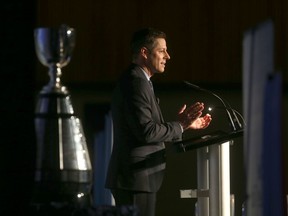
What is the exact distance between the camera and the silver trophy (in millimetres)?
1949

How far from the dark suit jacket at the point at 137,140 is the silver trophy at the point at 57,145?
121 centimetres

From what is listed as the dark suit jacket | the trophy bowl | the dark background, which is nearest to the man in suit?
the dark suit jacket

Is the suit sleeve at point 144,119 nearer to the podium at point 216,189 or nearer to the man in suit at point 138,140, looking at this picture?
the man in suit at point 138,140

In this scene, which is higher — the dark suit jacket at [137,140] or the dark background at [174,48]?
the dark background at [174,48]

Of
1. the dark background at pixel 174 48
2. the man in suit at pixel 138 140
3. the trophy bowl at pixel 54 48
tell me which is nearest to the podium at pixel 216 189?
the man in suit at pixel 138 140

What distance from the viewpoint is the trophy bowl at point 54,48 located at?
6.82ft

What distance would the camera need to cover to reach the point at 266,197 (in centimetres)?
152

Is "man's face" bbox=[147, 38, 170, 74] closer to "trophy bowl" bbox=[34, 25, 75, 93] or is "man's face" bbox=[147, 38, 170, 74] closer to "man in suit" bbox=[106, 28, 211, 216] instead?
"man in suit" bbox=[106, 28, 211, 216]

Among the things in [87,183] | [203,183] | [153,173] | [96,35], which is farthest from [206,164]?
[96,35]

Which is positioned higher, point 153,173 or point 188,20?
point 188,20

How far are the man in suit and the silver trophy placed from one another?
3.99 feet

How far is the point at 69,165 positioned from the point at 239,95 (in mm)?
3518

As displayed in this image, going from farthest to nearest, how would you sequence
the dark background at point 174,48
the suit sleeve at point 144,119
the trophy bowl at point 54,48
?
1. the dark background at point 174,48
2. the suit sleeve at point 144,119
3. the trophy bowl at point 54,48

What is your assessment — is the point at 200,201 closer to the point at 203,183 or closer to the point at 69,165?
the point at 203,183
